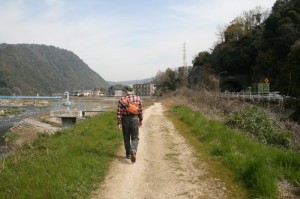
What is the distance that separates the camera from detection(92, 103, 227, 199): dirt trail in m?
6.67

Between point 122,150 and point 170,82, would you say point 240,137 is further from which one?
point 170,82

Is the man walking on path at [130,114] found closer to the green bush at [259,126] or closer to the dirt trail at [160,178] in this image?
the dirt trail at [160,178]

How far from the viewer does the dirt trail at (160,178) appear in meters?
6.67

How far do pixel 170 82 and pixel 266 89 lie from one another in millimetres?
57931

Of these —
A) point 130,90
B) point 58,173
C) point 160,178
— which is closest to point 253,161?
point 160,178

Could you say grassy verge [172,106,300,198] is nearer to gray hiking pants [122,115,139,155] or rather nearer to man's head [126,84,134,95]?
gray hiking pants [122,115,139,155]

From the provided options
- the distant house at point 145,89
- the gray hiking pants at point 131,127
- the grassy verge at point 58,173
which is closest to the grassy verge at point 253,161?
the gray hiking pants at point 131,127

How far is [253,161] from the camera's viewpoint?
7.56 m

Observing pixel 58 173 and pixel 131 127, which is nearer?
pixel 58 173

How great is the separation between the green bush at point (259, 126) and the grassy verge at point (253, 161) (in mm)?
1760

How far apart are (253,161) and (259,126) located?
21.8ft

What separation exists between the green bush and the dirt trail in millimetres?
3449

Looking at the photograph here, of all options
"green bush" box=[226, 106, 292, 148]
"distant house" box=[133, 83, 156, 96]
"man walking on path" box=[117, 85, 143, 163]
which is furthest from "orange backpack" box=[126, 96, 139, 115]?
"distant house" box=[133, 83, 156, 96]

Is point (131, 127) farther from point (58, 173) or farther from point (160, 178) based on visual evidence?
point (58, 173)
